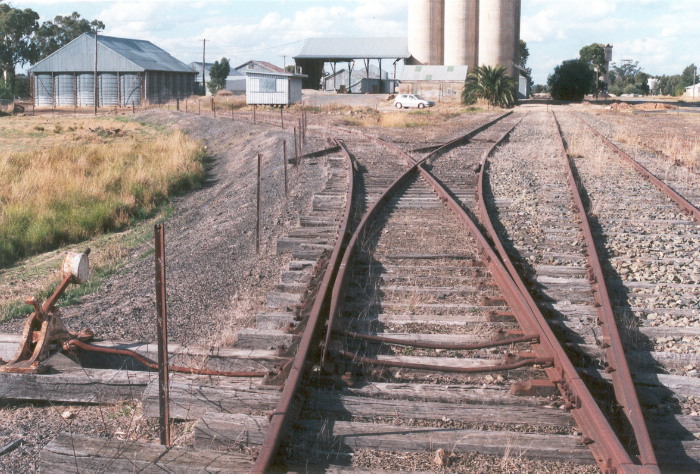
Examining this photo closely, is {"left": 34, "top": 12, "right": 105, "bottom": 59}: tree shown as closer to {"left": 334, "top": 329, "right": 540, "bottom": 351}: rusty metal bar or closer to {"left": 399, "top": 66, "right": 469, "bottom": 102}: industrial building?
{"left": 399, "top": 66, "right": 469, "bottom": 102}: industrial building

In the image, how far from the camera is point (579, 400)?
4.42 metres

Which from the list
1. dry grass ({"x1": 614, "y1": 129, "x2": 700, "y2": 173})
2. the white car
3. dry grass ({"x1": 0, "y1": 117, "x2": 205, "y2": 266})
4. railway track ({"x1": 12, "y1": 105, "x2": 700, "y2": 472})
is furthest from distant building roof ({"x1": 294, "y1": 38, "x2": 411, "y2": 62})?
railway track ({"x1": 12, "y1": 105, "x2": 700, "y2": 472})

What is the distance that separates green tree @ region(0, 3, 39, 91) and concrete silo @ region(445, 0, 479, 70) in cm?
5754

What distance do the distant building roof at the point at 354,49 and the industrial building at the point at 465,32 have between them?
206cm

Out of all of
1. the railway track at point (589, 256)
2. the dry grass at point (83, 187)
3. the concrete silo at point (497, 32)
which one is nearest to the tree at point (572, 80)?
the concrete silo at point (497, 32)

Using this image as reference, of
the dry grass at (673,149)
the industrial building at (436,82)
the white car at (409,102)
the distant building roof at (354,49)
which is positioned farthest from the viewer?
the distant building roof at (354,49)

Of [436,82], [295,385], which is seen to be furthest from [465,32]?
[295,385]

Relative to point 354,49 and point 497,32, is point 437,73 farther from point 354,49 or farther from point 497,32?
point 354,49

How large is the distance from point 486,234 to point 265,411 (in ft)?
17.0

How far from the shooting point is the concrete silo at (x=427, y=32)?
81.5 metres

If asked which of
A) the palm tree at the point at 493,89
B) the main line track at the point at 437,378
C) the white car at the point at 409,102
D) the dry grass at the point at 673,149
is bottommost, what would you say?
the main line track at the point at 437,378

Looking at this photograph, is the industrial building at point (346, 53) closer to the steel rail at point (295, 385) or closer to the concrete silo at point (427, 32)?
the concrete silo at point (427, 32)

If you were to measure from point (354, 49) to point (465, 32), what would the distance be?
13180 millimetres

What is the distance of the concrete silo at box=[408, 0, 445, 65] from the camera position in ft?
267
